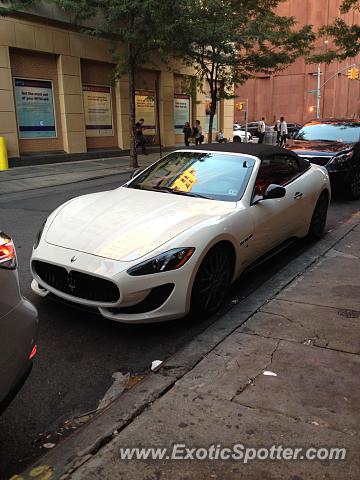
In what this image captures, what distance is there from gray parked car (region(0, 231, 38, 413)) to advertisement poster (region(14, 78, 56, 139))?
16348mm

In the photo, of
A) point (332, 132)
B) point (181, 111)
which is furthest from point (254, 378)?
point (181, 111)

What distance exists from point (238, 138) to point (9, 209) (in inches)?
1018

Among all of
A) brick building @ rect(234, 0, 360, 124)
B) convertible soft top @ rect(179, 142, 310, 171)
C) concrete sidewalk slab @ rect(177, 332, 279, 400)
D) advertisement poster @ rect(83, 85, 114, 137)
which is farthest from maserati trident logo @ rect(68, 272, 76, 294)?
brick building @ rect(234, 0, 360, 124)

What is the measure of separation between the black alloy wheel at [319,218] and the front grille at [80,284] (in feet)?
12.3

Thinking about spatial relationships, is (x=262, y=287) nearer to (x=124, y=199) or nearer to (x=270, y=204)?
(x=270, y=204)

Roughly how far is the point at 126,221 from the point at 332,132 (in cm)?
815

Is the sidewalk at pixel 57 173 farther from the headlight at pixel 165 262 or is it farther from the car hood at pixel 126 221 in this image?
the headlight at pixel 165 262

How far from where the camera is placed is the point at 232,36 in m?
17.4

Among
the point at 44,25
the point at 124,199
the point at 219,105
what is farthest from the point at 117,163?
the point at 124,199

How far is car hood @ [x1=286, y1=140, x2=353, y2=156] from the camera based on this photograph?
9.79 metres

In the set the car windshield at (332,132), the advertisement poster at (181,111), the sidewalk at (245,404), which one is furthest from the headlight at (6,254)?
the advertisement poster at (181,111)

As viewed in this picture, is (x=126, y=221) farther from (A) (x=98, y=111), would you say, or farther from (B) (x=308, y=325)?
(A) (x=98, y=111)

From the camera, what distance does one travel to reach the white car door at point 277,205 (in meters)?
4.89

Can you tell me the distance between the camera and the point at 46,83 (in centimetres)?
1811
